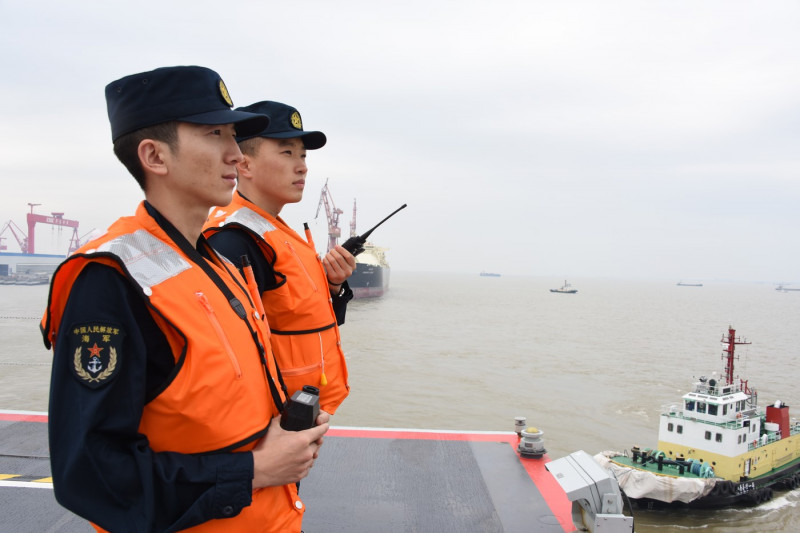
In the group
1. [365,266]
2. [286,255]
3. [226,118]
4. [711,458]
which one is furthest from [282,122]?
[365,266]

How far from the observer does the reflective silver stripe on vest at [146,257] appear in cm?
131

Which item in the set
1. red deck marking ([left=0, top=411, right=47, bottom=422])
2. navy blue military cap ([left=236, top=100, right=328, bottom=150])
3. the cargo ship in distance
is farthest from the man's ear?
the cargo ship in distance

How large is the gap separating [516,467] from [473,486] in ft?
2.05

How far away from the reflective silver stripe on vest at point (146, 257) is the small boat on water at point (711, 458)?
13.1m

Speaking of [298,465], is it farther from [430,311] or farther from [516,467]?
[430,311]

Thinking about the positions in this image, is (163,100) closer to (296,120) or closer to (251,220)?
(251,220)

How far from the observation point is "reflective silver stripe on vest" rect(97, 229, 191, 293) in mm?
1310

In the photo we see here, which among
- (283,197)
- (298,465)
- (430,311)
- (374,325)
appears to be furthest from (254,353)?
(430,311)

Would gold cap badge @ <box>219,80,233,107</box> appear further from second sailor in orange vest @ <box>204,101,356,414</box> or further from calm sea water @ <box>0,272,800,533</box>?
calm sea water @ <box>0,272,800,533</box>

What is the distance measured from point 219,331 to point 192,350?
0.35 ft

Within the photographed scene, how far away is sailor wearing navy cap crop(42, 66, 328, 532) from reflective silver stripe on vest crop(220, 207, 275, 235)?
61 cm

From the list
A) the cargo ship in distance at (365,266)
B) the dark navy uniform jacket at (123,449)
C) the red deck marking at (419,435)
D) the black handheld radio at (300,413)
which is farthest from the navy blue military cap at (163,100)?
the cargo ship in distance at (365,266)

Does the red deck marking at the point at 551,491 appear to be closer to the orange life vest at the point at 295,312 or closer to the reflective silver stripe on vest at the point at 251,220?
the orange life vest at the point at 295,312

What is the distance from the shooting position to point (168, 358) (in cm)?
135
